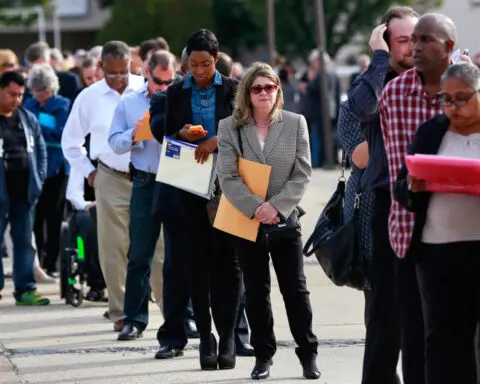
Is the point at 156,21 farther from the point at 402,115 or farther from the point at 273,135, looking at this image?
the point at 402,115

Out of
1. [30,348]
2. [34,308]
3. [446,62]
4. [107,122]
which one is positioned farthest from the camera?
[34,308]

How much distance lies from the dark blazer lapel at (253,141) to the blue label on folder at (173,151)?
686mm

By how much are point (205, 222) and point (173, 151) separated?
0.46m

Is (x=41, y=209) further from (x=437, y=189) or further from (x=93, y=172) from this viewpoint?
(x=437, y=189)

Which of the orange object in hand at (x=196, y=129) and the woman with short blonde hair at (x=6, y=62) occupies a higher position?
the orange object in hand at (x=196, y=129)

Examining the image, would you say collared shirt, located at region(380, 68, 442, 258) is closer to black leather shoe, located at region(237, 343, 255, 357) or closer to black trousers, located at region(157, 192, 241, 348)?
black trousers, located at region(157, 192, 241, 348)

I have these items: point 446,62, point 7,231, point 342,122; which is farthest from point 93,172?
point 446,62

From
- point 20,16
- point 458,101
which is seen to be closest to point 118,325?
point 458,101

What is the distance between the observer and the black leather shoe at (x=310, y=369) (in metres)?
7.78

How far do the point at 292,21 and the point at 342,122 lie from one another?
6009 cm

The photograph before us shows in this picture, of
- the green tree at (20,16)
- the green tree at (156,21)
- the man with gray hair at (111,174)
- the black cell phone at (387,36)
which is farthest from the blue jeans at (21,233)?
the green tree at (20,16)

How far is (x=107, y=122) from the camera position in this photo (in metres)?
10.0

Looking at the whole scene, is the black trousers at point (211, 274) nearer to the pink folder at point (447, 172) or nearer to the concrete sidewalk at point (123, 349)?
the concrete sidewalk at point (123, 349)

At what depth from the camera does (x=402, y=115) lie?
5957 mm
